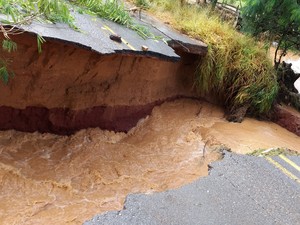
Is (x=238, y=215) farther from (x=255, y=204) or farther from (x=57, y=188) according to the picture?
(x=57, y=188)

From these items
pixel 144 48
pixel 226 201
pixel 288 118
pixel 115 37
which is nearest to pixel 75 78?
pixel 115 37

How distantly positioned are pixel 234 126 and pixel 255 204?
105 inches

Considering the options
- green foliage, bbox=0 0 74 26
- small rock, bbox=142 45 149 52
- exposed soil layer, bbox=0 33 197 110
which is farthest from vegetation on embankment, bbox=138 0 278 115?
green foliage, bbox=0 0 74 26

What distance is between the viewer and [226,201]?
3.87m

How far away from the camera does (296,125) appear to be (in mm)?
6879

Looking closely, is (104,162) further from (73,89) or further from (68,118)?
(73,89)

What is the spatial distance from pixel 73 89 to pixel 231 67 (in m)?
3.13

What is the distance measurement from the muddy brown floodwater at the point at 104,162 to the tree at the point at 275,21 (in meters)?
1.94

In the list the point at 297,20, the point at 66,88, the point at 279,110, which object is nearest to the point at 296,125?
the point at 279,110

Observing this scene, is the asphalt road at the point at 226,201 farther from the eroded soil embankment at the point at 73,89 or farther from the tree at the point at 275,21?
the tree at the point at 275,21

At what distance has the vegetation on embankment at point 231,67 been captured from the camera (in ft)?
21.4

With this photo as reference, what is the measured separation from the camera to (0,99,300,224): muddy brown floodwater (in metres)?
3.75

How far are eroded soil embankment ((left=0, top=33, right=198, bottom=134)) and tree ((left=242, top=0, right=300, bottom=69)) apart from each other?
6.39ft

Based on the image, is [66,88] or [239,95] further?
[239,95]
